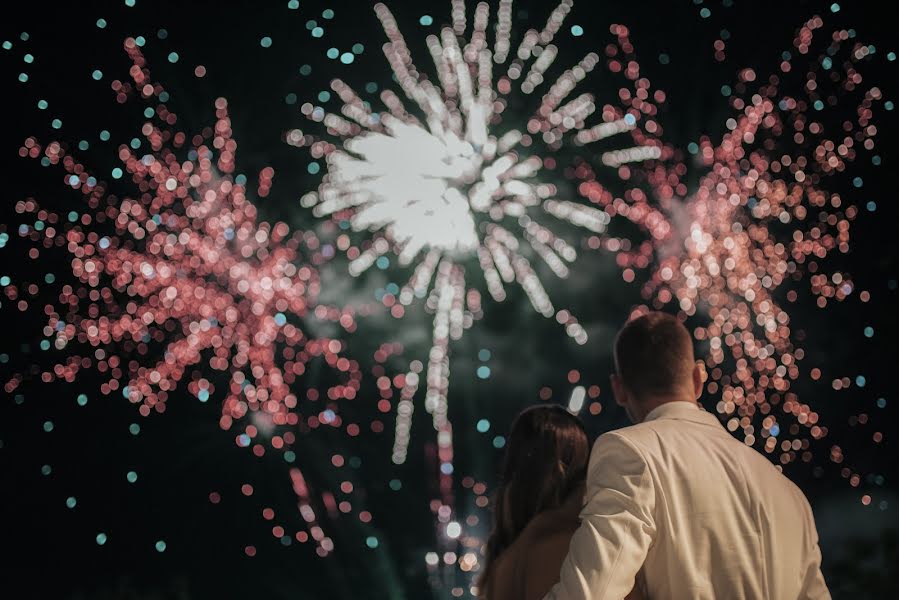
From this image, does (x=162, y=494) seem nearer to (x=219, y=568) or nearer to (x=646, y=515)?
(x=219, y=568)

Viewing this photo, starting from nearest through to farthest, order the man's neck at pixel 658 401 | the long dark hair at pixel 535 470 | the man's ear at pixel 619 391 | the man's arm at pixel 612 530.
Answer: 1. the man's arm at pixel 612 530
2. the man's neck at pixel 658 401
3. the man's ear at pixel 619 391
4. the long dark hair at pixel 535 470

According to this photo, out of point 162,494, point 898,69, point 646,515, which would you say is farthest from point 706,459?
point 162,494

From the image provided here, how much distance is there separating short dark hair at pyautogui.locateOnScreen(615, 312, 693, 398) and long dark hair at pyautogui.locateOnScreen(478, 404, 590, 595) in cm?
63

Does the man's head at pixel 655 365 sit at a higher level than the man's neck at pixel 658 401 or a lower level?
higher

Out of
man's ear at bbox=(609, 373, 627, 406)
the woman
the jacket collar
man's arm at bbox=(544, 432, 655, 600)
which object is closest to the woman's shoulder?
the woman

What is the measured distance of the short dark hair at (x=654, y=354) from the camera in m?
2.62

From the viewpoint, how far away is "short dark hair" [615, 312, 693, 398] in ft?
8.60

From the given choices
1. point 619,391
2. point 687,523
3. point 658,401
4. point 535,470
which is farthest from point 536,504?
point 687,523

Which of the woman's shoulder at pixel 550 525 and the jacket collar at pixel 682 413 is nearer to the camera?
the jacket collar at pixel 682 413

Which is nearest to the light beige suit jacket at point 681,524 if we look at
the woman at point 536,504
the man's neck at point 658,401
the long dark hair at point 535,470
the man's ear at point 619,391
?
the man's neck at point 658,401

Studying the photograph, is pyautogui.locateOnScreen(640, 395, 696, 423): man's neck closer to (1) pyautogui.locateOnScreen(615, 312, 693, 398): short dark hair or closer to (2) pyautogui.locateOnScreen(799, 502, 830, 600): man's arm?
(1) pyautogui.locateOnScreen(615, 312, 693, 398): short dark hair

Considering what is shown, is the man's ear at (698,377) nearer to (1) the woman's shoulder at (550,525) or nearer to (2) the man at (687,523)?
(2) the man at (687,523)

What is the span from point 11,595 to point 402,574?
22.4m

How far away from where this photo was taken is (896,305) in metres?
8.87
